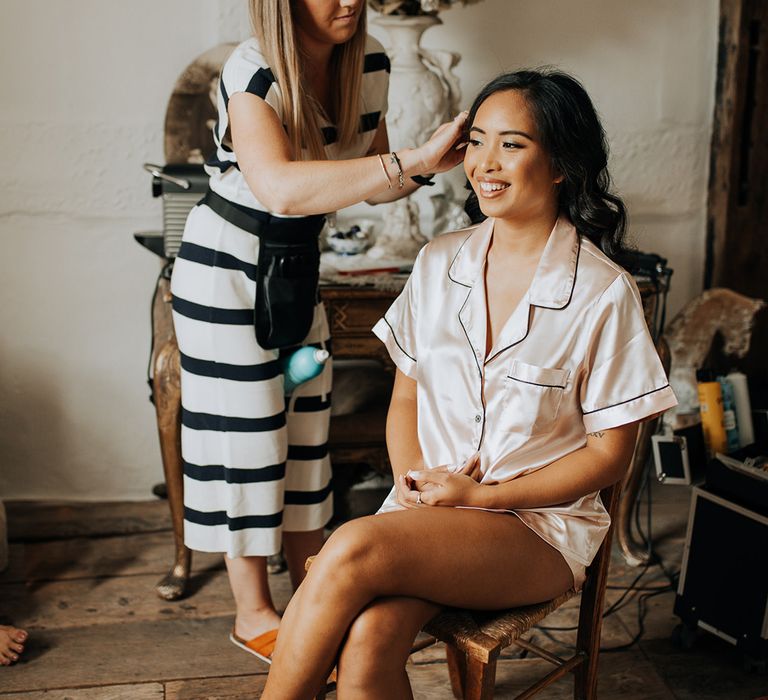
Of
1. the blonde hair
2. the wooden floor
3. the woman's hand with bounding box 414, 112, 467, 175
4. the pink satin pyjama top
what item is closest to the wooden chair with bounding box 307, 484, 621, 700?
the pink satin pyjama top

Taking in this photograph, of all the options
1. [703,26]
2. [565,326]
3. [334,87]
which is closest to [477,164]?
[565,326]

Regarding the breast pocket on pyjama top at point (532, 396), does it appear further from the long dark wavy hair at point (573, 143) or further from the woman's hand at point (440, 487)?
the long dark wavy hair at point (573, 143)

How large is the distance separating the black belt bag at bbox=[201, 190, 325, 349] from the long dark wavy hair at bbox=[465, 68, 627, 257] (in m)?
0.46

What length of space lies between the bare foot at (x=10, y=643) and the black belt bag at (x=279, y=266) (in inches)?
36.0

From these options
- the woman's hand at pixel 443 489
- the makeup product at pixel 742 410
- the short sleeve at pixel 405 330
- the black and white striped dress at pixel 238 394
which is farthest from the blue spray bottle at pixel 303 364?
the makeup product at pixel 742 410

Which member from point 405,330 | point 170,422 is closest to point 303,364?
point 405,330

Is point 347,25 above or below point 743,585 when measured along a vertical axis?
above

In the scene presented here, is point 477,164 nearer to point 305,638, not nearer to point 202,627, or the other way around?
point 305,638

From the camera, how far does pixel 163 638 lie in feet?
7.23

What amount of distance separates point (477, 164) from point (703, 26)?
168cm

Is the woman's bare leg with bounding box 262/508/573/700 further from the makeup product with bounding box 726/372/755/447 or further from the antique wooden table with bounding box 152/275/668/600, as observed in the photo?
the makeup product with bounding box 726/372/755/447

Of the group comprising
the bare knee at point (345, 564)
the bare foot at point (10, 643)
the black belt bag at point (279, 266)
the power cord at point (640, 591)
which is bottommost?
the power cord at point (640, 591)

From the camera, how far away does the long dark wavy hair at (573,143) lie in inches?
59.9

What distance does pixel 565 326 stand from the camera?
5.07 ft
